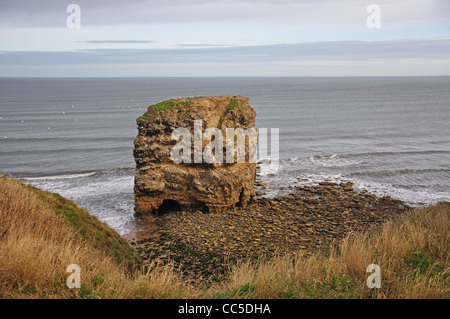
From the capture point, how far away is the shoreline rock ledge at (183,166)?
2242cm

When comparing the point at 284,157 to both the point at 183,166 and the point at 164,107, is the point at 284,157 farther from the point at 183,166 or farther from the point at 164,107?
the point at 164,107

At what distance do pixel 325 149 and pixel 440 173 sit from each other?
42.7ft

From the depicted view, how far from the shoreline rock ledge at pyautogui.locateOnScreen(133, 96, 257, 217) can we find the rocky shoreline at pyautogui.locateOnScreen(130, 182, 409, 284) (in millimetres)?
1040

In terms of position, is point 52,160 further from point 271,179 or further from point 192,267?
point 192,267

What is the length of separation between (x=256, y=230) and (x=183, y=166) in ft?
20.3

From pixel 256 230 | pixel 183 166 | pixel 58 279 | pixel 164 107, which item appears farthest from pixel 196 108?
pixel 58 279

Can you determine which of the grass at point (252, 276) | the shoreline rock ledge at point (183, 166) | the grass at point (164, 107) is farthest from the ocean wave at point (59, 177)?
the grass at point (252, 276)

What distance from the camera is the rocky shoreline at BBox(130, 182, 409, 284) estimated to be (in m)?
16.9

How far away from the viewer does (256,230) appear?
65.0 ft

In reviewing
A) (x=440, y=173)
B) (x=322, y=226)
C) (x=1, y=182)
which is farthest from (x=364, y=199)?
(x=1, y=182)

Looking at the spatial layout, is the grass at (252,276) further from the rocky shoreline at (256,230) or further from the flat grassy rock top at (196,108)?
the flat grassy rock top at (196,108)

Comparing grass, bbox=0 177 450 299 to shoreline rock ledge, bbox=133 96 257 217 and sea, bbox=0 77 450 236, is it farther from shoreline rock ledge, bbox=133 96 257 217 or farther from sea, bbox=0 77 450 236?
sea, bbox=0 77 450 236

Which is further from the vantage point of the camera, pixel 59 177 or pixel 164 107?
pixel 59 177

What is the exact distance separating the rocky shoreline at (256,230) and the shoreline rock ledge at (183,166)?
104 cm
